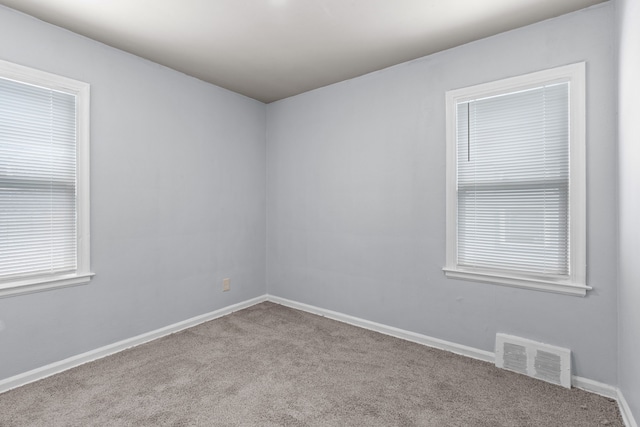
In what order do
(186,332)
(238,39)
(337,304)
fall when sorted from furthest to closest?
(337,304)
(186,332)
(238,39)

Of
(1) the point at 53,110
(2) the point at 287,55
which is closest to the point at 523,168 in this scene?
(2) the point at 287,55

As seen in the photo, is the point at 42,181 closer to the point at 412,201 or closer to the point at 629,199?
the point at 412,201

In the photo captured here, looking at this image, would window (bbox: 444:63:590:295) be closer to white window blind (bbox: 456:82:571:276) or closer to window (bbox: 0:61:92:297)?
white window blind (bbox: 456:82:571:276)

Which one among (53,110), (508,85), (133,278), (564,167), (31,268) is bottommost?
(133,278)

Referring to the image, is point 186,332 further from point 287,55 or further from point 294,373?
point 287,55

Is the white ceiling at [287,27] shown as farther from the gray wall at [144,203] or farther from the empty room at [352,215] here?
the gray wall at [144,203]

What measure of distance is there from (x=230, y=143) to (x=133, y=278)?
1689mm

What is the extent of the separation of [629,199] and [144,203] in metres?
3.40

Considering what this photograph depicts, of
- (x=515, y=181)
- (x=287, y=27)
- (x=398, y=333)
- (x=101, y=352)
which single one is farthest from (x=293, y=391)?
(x=287, y=27)

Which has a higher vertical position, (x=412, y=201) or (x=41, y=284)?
(x=412, y=201)

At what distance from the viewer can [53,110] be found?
2344 millimetres

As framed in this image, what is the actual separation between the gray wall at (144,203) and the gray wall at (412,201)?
1.84 feet

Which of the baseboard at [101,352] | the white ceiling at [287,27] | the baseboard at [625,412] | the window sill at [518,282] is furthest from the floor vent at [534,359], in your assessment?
the baseboard at [101,352]

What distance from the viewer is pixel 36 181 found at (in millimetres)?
2277
